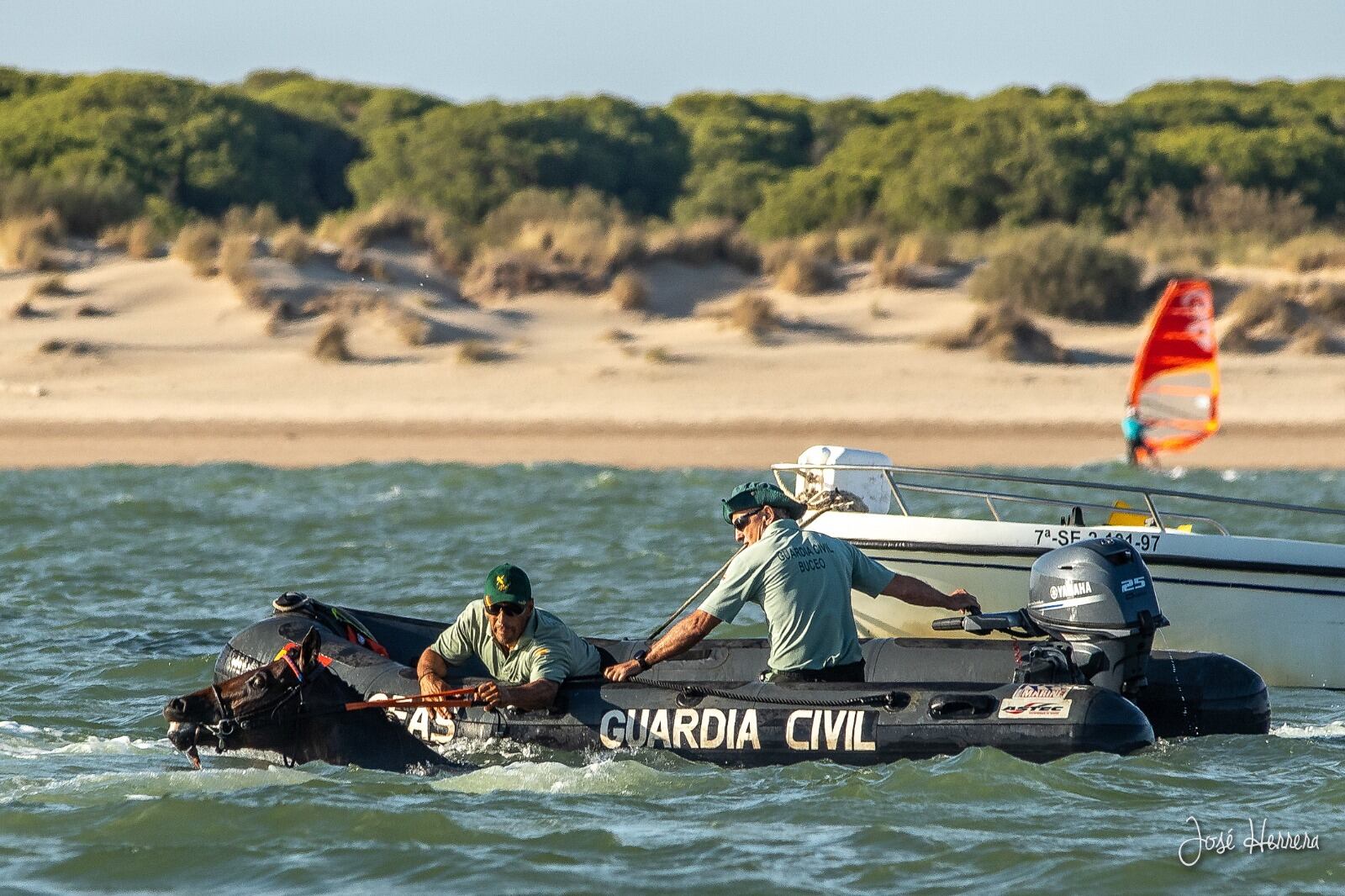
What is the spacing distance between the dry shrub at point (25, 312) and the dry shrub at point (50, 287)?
39cm

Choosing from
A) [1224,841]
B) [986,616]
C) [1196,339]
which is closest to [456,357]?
[1196,339]

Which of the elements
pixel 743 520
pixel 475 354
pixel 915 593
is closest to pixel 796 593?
pixel 743 520

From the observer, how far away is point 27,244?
91.4 ft

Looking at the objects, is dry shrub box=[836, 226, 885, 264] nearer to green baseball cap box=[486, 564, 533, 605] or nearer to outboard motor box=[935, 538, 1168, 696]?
outboard motor box=[935, 538, 1168, 696]

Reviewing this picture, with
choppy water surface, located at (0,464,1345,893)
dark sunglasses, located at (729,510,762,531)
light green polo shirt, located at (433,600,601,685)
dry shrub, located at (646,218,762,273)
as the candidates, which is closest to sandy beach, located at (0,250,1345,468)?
dry shrub, located at (646,218,762,273)

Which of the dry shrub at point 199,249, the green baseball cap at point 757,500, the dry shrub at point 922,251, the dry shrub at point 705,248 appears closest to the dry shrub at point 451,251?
the dry shrub at point 705,248

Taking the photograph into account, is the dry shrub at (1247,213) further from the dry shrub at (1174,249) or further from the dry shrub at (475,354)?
the dry shrub at (475,354)

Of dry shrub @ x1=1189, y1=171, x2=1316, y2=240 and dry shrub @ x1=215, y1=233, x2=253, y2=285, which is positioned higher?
dry shrub @ x1=1189, y1=171, x2=1316, y2=240

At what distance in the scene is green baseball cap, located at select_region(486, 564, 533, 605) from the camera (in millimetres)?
8094

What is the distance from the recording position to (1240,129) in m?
44.4

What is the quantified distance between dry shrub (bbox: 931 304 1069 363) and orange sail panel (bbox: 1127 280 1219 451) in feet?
18.3

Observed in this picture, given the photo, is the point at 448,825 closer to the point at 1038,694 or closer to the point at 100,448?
the point at 1038,694

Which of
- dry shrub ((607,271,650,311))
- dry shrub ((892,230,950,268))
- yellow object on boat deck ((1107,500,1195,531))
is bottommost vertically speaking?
yellow object on boat deck ((1107,500,1195,531))

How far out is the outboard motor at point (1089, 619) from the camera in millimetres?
8180
